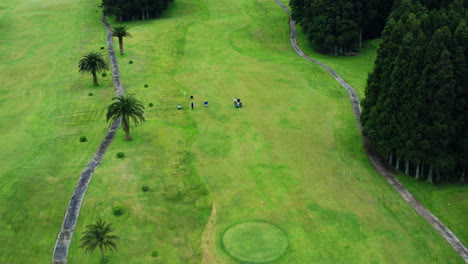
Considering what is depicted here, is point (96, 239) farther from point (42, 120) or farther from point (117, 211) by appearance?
point (42, 120)

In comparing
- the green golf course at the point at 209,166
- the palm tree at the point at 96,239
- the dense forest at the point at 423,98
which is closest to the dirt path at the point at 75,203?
the green golf course at the point at 209,166

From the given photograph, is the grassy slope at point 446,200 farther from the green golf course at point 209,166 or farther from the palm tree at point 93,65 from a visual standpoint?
the palm tree at point 93,65

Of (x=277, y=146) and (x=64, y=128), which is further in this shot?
(x=64, y=128)

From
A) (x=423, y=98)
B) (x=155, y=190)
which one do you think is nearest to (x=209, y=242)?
(x=155, y=190)

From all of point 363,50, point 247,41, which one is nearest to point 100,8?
point 247,41

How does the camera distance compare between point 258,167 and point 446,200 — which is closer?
point 446,200

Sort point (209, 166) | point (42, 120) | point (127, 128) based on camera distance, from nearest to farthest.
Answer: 1. point (209, 166)
2. point (127, 128)
3. point (42, 120)

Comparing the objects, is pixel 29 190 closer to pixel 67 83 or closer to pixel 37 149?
pixel 37 149
